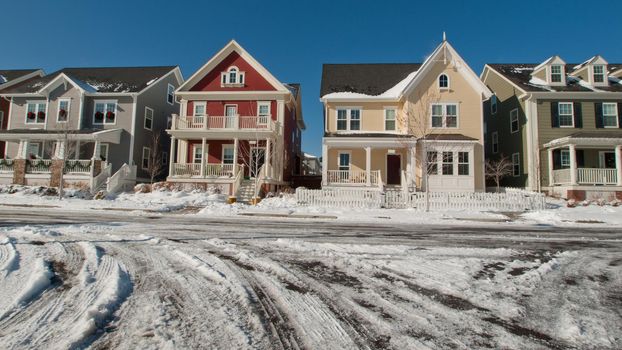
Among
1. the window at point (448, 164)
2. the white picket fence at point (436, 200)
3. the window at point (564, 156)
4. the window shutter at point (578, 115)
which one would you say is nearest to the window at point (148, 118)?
the white picket fence at point (436, 200)

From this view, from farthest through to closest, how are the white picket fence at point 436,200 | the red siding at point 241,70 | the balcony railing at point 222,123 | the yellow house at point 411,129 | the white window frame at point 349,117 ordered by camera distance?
the red siding at point 241,70
the white window frame at point 349,117
the balcony railing at point 222,123
the yellow house at point 411,129
the white picket fence at point 436,200

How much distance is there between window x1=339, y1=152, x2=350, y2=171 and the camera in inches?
868

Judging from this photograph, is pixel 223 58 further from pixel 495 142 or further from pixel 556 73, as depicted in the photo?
pixel 556 73

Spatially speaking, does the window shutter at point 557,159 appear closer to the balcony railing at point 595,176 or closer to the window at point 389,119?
the balcony railing at point 595,176

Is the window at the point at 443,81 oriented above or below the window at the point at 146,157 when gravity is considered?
above

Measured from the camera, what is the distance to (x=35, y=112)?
84.5 ft

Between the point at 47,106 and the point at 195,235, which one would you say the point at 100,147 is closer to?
the point at 47,106

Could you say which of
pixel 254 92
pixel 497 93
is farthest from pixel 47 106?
pixel 497 93

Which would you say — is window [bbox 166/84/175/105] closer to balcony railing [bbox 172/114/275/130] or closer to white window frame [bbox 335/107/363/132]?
balcony railing [bbox 172/114/275/130]

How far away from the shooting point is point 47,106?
25.6 m

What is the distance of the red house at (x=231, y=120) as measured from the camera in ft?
70.9

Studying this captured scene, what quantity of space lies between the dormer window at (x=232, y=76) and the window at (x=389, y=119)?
11069 millimetres

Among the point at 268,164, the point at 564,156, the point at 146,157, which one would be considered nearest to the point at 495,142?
the point at 564,156

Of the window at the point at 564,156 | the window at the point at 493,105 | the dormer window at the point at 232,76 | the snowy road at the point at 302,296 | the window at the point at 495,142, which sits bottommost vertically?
the snowy road at the point at 302,296
